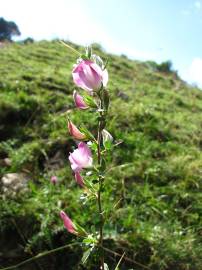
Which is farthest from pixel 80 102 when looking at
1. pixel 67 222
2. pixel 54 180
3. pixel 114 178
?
pixel 114 178

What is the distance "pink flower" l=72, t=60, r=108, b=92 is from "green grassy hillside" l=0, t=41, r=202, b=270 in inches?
9.6

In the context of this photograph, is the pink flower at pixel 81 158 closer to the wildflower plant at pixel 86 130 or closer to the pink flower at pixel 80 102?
the wildflower plant at pixel 86 130

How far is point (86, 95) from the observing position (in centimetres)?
157

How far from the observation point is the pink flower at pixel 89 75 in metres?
1.48

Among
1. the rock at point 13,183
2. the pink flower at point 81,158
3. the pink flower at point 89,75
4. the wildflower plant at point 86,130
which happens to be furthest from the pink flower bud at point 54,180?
the pink flower at point 89,75

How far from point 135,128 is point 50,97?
4.13 feet

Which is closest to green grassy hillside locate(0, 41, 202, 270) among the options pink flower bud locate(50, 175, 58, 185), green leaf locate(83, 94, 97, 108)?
pink flower bud locate(50, 175, 58, 185)

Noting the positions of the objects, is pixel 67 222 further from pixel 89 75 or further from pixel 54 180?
pixel 54 180

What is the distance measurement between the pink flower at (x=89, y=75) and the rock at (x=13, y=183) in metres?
2.11

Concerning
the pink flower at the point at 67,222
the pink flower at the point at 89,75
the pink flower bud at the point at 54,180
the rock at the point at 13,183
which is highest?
the pink flower at the point at 89,75

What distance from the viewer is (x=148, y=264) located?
9.70 feet

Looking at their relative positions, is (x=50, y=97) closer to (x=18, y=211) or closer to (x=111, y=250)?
(x=18, y=211)

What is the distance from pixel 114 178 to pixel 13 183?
86cm

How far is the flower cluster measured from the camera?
1489mm
